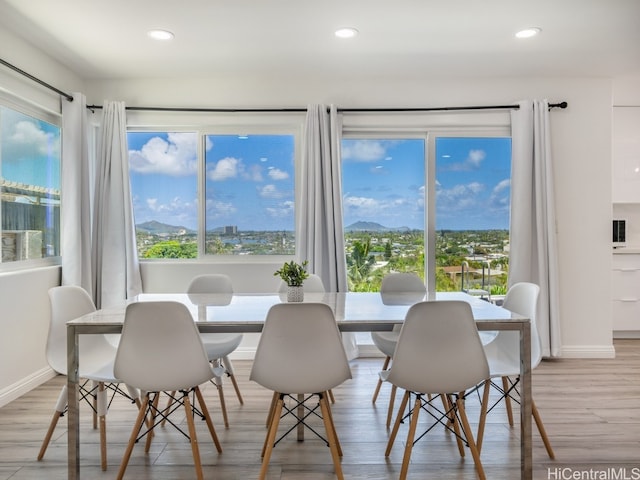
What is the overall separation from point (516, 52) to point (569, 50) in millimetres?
397

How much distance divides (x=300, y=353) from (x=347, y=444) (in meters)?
0.84

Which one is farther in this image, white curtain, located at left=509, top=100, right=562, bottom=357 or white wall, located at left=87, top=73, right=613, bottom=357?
white wall, located at left=87, top=73, right=613, bottom=357

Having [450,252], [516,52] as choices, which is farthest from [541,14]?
[450,252]

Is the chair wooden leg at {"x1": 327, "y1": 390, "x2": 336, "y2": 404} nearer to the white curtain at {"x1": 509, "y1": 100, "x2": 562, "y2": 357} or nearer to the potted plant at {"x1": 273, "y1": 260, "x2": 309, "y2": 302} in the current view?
the potted plant at {"x1": 273, "y1": 260, "x2": 309, "y2": 302}

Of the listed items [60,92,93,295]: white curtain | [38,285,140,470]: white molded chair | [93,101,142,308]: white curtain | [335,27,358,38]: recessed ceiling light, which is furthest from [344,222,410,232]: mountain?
[38,285,140,470]: white molded chair

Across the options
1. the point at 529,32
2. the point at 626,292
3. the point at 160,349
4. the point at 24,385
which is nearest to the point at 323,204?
the point at 529,32

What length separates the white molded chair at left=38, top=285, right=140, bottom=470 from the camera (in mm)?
2268

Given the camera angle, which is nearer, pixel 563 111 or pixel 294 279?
pixel 294 279

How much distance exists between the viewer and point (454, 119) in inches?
168

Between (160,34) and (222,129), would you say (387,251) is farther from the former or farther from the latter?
(160,34)

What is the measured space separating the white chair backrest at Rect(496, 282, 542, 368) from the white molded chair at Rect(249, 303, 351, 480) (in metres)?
1.04

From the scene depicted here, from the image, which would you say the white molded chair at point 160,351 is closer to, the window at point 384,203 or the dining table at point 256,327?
the dining table at point 256,327

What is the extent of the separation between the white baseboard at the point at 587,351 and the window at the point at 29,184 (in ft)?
15.0

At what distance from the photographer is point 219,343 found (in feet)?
9.49
